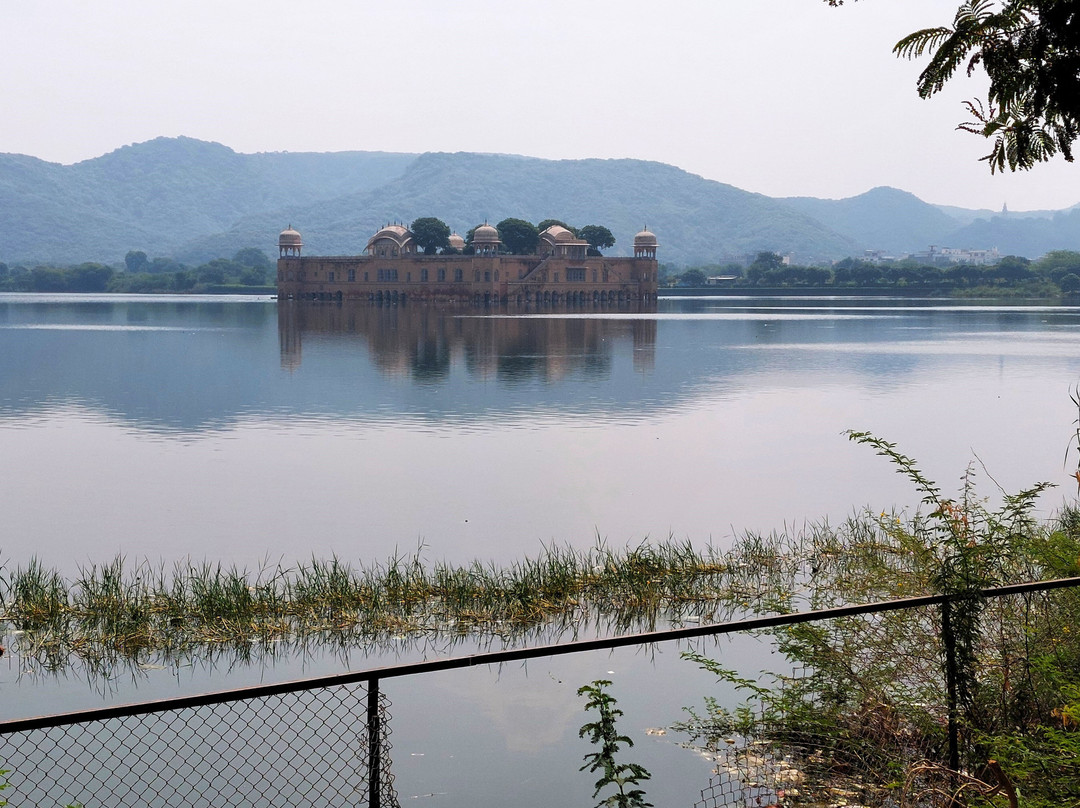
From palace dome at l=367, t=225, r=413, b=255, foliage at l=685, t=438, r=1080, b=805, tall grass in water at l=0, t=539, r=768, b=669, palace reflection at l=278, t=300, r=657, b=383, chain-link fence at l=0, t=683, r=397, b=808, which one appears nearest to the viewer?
foliage at l=685, t=438, r=1080, b=805

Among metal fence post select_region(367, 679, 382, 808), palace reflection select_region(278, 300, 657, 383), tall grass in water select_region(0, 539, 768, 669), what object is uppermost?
metal fence post select_region(367, 679, 382, 808)

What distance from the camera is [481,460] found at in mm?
23141

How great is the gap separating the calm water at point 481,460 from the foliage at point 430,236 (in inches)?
2965

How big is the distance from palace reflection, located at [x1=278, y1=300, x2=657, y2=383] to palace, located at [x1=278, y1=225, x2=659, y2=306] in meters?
18.4


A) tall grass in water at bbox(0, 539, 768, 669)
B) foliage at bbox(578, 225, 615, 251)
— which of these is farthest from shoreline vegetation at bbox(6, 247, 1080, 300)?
tall grass in water at bbox(0, 539, 768, 669)

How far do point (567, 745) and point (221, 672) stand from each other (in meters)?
3.36

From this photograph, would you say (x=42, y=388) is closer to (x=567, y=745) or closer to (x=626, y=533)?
(x=626, y=533)

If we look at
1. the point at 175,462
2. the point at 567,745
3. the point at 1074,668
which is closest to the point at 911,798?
the point at 1074,668

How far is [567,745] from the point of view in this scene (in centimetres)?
907

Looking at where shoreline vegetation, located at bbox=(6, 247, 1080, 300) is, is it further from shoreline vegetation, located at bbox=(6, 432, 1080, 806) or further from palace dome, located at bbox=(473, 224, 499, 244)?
shoreline vegetation, located at bbox=(6, 432, 1080, 806)

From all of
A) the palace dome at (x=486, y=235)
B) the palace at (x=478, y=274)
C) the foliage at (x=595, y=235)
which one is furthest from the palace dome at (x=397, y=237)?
the foliage at (x=595, y=235)

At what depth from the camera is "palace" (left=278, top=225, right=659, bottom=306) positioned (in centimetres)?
12119

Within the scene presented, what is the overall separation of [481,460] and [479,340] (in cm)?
3807

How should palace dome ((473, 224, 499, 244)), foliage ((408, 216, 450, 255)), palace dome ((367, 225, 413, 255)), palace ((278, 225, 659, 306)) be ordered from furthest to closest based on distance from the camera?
foliage ((408, 216, 450, 255)) < palace dome ((367, 225, 413, 255)) < palace dome ((473, 224, 499, 244)) < palace ((278, 225, 659, 306))
